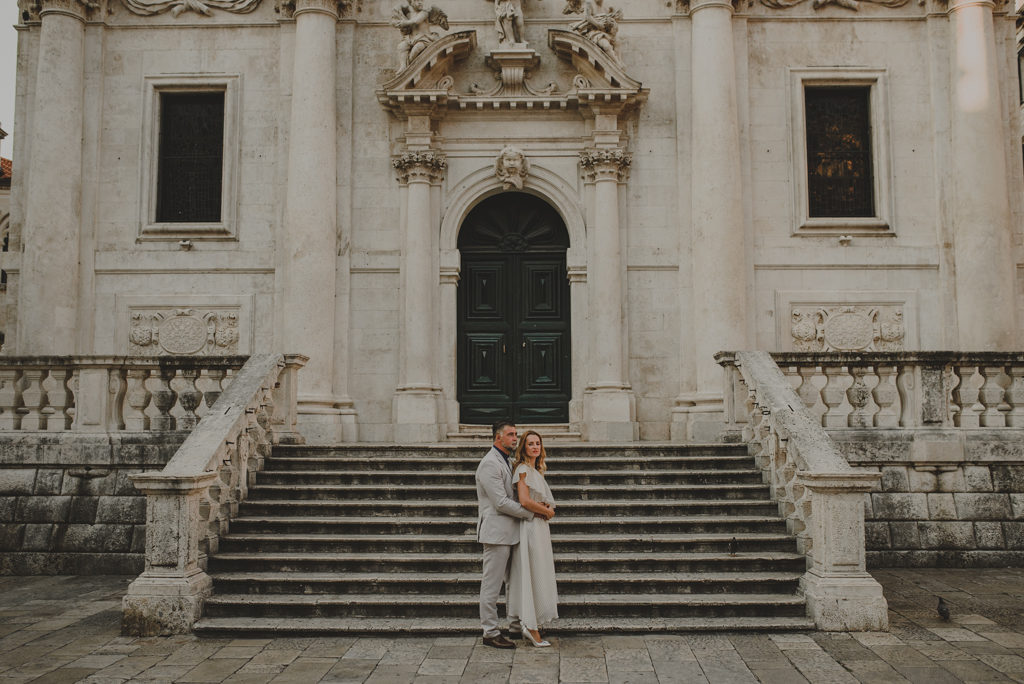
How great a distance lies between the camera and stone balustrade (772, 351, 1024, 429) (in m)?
10.4

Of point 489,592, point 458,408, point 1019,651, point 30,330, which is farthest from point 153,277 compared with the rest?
point 1019,651

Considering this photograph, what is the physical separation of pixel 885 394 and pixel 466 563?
5.29 metres

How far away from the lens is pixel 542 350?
13.9 metres

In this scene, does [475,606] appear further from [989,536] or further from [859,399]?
[989,536]

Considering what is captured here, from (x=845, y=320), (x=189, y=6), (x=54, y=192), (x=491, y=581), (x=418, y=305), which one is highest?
(x=189, y=6)

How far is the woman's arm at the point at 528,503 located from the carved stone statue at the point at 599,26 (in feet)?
28.1

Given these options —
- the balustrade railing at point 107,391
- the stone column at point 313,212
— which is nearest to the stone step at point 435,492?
the balustrade railing at point 107,391

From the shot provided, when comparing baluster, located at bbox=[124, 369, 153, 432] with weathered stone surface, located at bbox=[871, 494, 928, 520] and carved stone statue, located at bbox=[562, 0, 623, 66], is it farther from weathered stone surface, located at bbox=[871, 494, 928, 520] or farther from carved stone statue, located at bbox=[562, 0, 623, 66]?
weathered stone surface, located at bbox=[871, 494, 928, 520]

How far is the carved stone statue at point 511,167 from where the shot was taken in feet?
45.1

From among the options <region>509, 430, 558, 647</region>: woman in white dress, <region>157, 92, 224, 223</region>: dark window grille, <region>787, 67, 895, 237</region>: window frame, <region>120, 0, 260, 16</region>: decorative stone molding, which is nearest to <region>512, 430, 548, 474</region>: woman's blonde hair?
<region>509, 430, 558, 647</region>: woman in white dress

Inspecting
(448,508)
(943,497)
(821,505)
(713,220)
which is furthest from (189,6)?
(943,497)

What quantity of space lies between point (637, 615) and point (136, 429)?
6.39 meters

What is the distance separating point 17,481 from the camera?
35.4 ft

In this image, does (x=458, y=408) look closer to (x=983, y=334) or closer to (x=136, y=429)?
(x=136, y=429)
